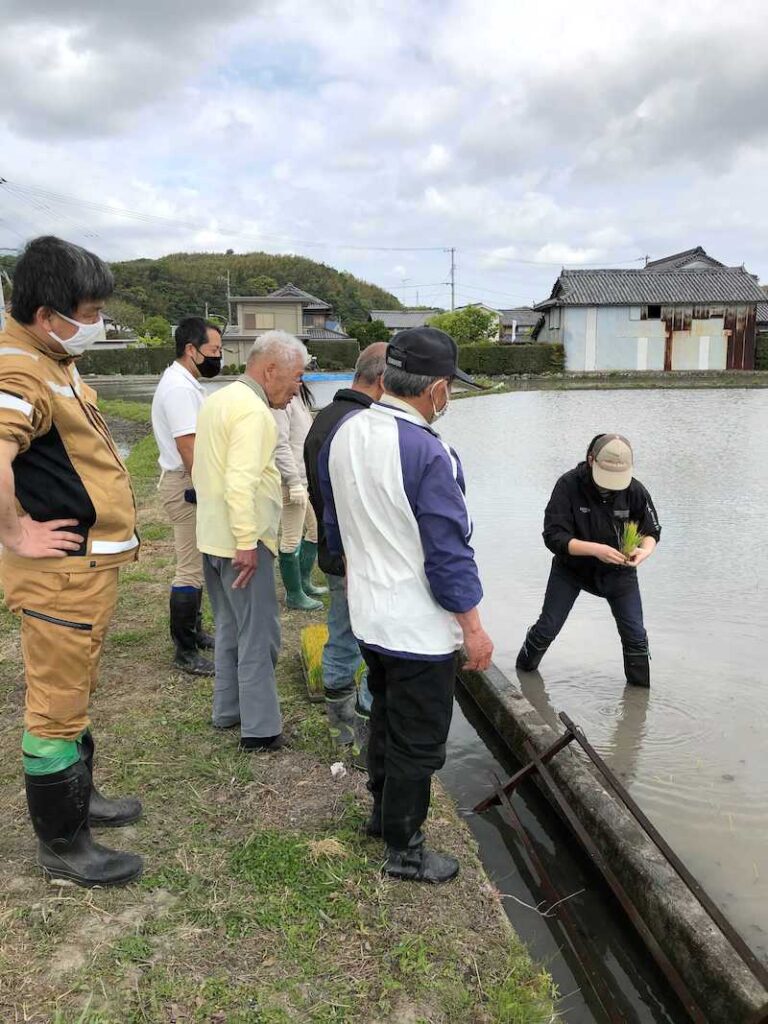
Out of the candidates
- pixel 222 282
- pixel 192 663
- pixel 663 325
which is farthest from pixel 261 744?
pixel 222 282

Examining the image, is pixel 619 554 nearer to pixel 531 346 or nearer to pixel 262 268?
pixel 531 346

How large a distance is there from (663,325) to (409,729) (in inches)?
1772

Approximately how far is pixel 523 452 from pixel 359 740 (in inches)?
463

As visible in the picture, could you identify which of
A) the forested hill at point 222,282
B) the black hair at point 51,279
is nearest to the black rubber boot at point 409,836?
the black hair at point 51,279

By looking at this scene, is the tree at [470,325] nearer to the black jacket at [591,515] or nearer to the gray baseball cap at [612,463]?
the black jacket at [591,515]

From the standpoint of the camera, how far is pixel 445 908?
2.60 m

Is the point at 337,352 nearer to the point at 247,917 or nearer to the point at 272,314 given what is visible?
the point at 272,314

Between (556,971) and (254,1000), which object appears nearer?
(254,1000)

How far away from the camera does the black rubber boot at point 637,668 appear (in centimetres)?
465

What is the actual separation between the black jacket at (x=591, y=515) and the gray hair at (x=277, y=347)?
5.84 ft

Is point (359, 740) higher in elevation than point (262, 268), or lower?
lower

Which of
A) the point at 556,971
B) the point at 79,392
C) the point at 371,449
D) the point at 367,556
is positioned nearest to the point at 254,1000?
the point at 556,971

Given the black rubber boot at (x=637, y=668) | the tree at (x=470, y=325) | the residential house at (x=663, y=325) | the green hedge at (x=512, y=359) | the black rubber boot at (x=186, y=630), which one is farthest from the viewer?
the tree at (x=470, y=325)

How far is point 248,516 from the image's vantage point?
3.21 metres
